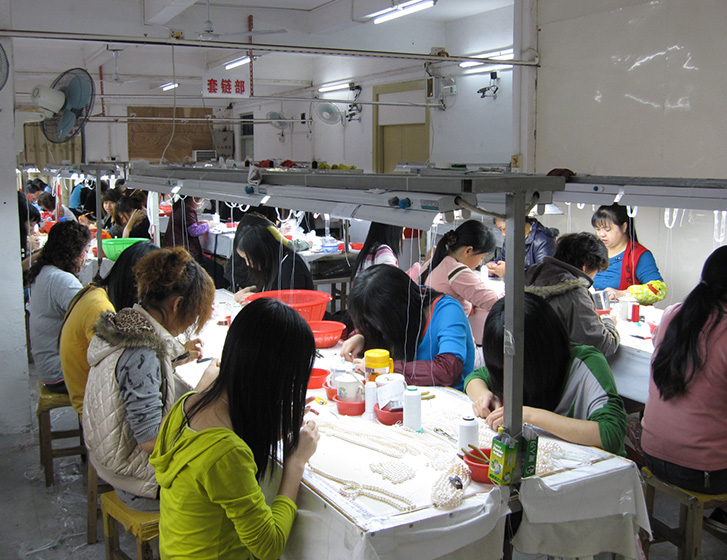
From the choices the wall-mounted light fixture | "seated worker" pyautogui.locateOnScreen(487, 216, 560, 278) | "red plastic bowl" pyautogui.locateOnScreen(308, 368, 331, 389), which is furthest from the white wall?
"red plastic bowl" pyautogui.locateOnScreen(308, 368, 331, 389)

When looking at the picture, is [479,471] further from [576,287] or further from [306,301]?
[306,301]

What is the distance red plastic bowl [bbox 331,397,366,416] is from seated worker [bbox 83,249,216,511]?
52cm

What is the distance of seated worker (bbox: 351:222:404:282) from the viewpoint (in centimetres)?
456

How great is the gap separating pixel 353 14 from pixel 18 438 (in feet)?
19.6

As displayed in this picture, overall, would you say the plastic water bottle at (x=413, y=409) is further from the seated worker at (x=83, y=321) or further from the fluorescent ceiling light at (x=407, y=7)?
the fluorescent ceiling light at (x=407, y=7)

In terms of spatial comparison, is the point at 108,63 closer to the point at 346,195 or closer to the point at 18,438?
the point at 18,438

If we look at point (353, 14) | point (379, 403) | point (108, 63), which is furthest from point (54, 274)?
point (108, 63)

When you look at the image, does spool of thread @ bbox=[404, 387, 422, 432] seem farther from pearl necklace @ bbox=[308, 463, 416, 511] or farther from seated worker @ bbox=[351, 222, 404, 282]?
seated worker @ bbox=[351, 222, 404, 282]

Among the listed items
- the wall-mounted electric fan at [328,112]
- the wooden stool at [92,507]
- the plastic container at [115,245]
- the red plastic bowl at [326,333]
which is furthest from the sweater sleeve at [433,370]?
the wall-mounted electric fan at [328,112]

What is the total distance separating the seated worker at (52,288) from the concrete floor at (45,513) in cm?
65

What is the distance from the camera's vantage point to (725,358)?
8.23 ft

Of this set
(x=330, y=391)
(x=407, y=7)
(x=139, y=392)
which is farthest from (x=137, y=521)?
(x=407, y=7)

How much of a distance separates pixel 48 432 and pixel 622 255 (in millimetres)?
4044

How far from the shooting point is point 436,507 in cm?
188
